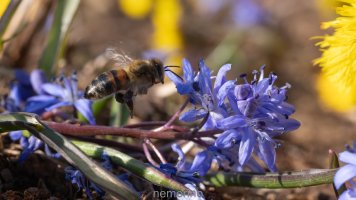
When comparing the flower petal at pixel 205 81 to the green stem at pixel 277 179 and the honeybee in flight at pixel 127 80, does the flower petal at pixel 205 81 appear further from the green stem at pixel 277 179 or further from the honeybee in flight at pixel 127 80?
the green stem at pixel 277 179

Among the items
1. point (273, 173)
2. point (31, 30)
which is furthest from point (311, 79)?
point (273, 173)

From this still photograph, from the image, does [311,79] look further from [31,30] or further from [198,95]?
[198,95]

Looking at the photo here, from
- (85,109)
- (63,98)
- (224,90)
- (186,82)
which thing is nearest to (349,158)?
(224,90)

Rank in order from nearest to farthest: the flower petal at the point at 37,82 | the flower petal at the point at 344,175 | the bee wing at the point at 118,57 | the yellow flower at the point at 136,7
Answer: the flower petal at the point at 344,175
the bee wing at the point at 118,57
the flower petal at the point at 37,82
the yellow flower at the point at 136,7

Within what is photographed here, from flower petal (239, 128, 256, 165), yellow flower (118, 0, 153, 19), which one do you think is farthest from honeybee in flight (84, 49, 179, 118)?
yellow flower (118, 0, 153, 19)

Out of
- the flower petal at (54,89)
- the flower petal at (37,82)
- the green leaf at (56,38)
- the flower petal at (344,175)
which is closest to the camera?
the flower petal at (344,175)

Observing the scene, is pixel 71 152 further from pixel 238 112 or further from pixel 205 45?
pixel 205 45

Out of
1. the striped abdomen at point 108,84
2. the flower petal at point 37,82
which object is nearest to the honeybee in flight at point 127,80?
the striped abdomen at point 108,84
